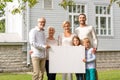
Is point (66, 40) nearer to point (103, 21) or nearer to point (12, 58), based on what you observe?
point (12, 58)

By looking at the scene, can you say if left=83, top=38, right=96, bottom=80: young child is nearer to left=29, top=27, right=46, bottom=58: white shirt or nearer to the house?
left=29, top=27, right=46, bottom=58: white shirt

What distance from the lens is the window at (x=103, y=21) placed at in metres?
25.4

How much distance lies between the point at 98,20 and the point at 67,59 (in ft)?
50.7

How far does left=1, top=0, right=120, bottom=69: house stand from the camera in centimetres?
2405

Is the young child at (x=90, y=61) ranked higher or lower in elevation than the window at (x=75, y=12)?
lower

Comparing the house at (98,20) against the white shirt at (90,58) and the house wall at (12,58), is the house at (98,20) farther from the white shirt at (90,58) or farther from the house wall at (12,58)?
the white shirt at (90,58)

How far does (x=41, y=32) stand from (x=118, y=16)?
51.5 ft

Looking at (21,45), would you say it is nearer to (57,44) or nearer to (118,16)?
(118,16)

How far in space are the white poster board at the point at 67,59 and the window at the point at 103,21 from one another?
1521 cm

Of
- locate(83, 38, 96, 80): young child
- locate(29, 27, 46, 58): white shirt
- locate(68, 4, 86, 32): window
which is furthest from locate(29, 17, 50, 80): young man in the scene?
locate(68, 4, 86, 32): window

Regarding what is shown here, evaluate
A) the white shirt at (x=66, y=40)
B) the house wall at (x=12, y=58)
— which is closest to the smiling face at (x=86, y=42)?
the white shirt at (x=66, y=40)

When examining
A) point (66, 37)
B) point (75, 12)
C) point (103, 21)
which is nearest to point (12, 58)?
point (75, 12)

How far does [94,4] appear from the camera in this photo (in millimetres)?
25141

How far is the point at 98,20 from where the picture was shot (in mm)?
Answer: 25422
